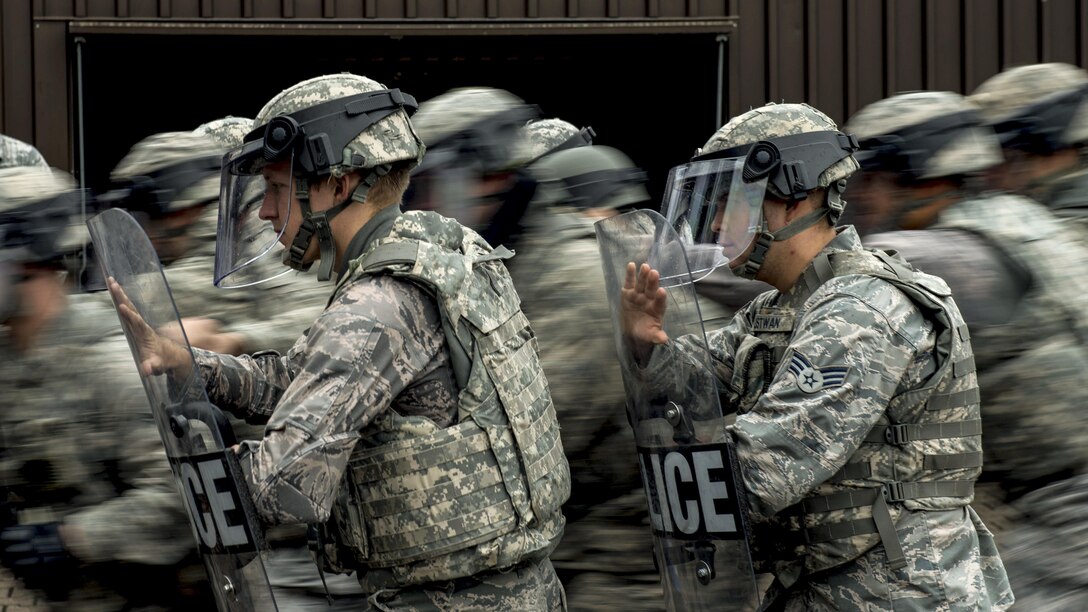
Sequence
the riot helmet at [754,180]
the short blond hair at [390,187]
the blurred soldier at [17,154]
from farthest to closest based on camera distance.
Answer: the blurred soldier at [17,154], the riot helmet at [754,180], the short blond hair at [390,187]

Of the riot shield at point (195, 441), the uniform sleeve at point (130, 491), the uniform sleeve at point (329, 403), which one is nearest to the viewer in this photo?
the uniform sleeve at point (329, 403)

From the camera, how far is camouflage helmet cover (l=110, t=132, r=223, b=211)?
167 inches

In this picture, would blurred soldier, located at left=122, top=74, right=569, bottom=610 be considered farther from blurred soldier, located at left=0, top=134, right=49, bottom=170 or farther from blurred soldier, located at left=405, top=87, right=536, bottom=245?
blurred soldier, located at left=0, top=134, right=49, bottom=170

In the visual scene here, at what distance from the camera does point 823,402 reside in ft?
8.32

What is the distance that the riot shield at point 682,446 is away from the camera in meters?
2.58

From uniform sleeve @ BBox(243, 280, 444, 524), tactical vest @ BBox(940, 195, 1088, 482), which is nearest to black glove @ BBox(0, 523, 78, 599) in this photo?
uniform sleeve @ BBox(243, 280, 444, 524)

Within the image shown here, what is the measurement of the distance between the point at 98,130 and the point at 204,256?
449cm

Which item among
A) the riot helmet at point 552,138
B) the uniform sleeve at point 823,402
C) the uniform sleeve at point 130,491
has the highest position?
the riot helmet at point 552,138

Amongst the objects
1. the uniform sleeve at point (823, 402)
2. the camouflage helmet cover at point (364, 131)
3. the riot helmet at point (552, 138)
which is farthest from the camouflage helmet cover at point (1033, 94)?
the camouflage helmet cover at point (364, 131)

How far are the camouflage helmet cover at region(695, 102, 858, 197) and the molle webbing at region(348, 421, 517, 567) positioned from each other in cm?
92

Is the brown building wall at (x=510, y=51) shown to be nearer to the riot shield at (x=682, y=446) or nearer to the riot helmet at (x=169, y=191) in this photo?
the riot helmet at (x=169, y=191)

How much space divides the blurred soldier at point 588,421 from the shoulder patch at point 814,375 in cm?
86

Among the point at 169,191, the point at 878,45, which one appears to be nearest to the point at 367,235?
the point at 169,191

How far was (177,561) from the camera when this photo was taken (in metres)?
3.24
